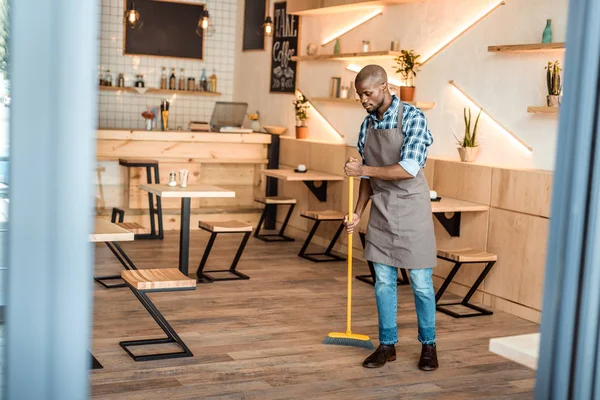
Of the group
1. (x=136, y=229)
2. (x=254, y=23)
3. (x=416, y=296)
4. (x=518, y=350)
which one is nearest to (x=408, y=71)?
(x=136, y=229)

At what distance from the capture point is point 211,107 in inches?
422

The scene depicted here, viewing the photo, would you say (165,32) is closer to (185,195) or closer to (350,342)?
(185,195)

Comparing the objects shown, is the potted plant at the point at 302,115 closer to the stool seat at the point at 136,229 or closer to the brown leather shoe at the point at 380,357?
the stool seat at the point at 136,229

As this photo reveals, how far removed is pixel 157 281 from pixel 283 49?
547 cm

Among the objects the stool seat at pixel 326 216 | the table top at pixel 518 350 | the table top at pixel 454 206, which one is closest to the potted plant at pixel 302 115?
the stool seat at pixel 326 216

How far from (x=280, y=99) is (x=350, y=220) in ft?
17.0

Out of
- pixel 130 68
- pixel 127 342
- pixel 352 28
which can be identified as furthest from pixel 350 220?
pixel 130 68

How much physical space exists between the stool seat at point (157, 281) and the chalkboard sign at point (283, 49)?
4.94m

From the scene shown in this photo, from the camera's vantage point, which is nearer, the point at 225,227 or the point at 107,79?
the point at 225,227

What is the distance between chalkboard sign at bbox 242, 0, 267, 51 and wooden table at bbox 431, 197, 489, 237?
437 centimetres

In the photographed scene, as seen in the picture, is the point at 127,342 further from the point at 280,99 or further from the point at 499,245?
the point at 280,99

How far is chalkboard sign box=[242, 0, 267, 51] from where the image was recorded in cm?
998

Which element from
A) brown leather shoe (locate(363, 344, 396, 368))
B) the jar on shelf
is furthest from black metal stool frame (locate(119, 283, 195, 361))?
the jar on shelf

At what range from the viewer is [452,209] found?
19.1 feet
